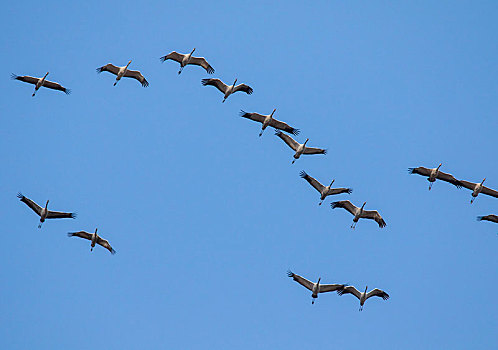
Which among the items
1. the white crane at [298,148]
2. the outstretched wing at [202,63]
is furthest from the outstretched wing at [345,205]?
the outstretched wing at [202,63]

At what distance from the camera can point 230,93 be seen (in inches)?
1665

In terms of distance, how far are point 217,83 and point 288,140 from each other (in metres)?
5.60

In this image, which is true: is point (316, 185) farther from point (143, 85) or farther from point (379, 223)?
point (143, 85)

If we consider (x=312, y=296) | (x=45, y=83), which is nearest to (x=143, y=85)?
(x=45, y=83)

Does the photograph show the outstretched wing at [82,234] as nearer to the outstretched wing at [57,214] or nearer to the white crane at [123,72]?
the outstretched wing at [57,214]

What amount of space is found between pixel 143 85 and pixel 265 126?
30.7 feet

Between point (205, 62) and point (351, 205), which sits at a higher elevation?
point (205, 62)

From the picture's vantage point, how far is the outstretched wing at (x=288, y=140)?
4078 cm

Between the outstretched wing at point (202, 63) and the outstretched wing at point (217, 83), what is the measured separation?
2410 millimetres

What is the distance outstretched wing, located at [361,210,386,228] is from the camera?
41.7 metres

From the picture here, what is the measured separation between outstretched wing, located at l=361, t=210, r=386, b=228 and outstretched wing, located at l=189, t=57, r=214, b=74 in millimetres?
13225

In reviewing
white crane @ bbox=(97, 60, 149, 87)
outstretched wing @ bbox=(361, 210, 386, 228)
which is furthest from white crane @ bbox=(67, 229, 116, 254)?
outstretched wing @ bbox=(361, 210, 386, 228)

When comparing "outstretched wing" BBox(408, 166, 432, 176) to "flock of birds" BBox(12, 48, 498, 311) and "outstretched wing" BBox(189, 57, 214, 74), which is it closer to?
"flock of birds" BBox(12, 48, 498, 311)

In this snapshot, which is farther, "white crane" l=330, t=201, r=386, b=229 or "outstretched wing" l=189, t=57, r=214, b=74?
"outstretched wing" l=189, t=57, r=214, b=74
